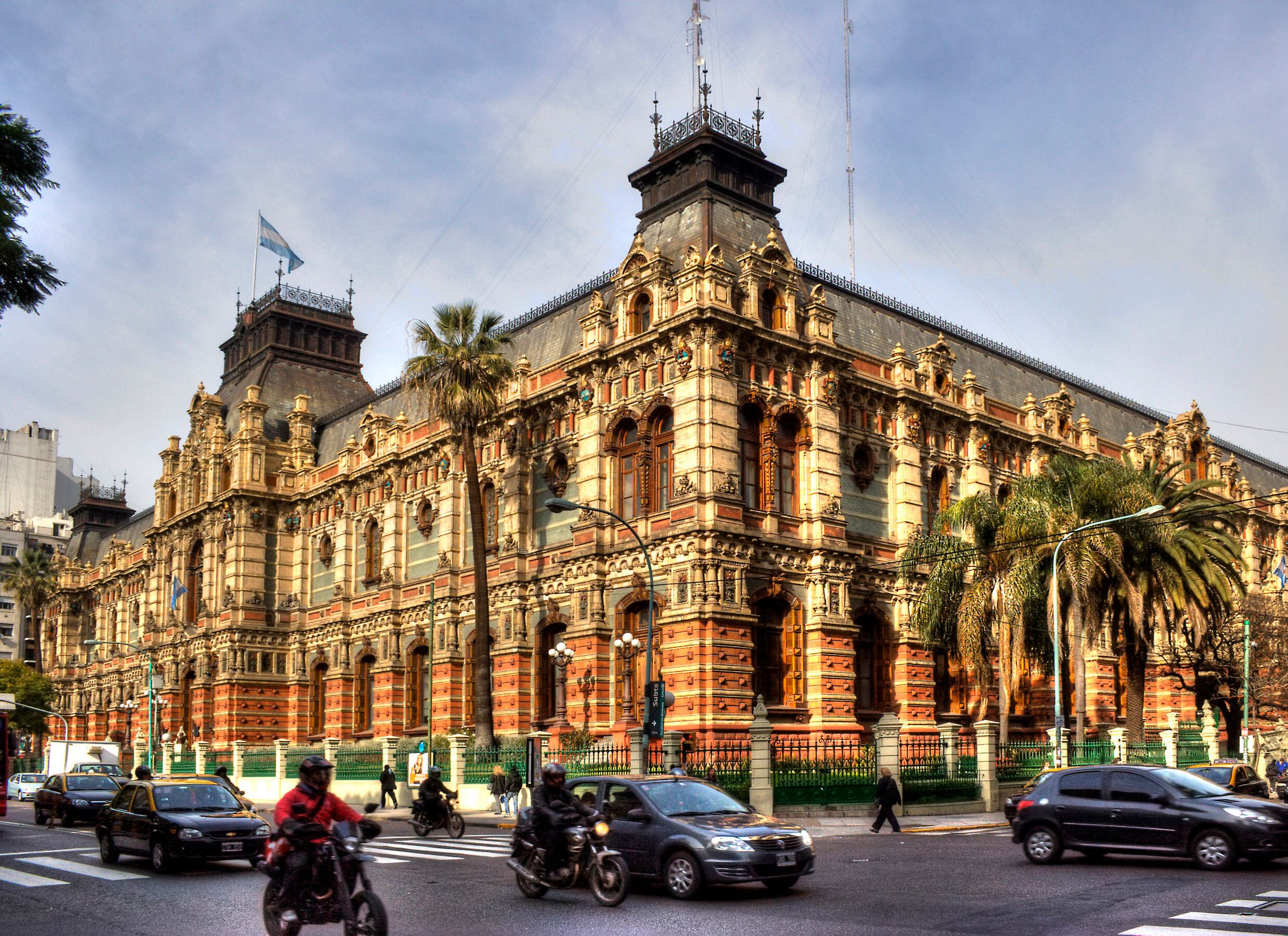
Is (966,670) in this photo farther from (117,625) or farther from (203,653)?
(117,625)

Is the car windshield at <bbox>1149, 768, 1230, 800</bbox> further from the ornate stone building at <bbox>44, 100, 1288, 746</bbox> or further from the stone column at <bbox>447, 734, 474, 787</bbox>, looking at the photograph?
the stone column at <bbox>447, 734, 474, 787</bbox>

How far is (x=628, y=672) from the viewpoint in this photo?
4062cm

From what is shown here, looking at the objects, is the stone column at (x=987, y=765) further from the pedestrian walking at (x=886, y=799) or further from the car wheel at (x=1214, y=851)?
the car wheel at (x=1214, y=851)

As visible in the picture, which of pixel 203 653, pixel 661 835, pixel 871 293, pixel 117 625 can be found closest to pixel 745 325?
pixel 871 293

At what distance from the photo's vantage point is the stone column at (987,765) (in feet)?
118

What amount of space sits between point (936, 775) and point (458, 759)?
46.1 feet

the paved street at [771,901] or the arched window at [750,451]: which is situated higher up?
the arched window at [750,451]

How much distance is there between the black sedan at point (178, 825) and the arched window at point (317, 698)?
37286mm

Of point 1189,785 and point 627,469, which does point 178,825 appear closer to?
point 1189,785

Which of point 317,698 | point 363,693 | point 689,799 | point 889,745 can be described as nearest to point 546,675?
point 363,693

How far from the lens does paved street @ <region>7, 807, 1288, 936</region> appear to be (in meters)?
14.2

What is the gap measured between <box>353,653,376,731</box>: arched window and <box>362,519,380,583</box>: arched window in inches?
140

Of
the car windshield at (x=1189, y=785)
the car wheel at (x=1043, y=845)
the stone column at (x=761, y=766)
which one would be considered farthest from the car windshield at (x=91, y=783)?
the car windshield at (x=1189, y=785)

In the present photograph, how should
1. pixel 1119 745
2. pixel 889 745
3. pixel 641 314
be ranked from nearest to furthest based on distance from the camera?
1. pixel 889 745
2. pixel 1119 745
3. pixel 641 314
